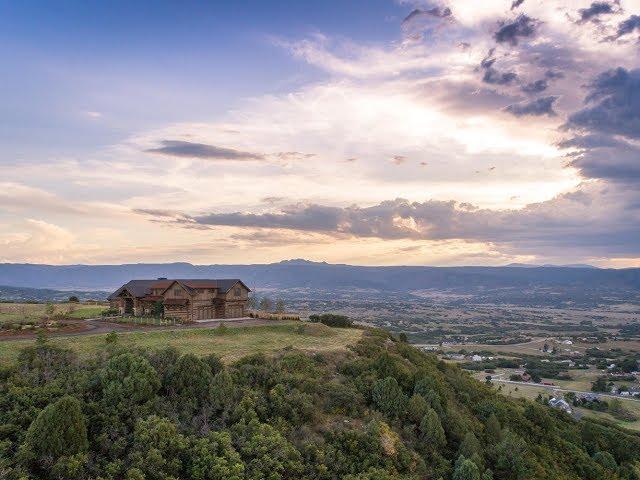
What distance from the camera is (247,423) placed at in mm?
24047

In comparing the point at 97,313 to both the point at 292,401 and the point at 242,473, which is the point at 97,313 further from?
the point at 242,473

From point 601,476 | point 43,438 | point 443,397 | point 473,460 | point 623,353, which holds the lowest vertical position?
point 623,353

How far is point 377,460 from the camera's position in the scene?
78.5 ft

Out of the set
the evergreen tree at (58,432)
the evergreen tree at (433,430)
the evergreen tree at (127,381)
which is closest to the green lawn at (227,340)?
the evergreen tree at (127,381)

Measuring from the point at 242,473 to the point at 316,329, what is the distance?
23207 millimetres

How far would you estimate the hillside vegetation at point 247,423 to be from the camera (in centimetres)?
1942

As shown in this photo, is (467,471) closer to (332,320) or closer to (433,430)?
(433,430)

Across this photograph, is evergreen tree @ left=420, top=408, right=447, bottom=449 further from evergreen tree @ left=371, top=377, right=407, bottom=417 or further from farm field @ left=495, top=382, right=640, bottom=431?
farm field @ left=495, top=382, right=640, bottom=431

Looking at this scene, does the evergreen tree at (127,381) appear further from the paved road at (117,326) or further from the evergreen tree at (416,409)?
the evergreen tree at (416,409)

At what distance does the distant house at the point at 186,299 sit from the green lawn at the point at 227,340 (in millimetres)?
7688

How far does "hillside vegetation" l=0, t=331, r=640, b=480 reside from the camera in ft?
63.7

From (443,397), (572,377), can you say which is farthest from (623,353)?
(443,397)

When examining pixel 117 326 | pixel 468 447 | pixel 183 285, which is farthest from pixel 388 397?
pixel 183 285

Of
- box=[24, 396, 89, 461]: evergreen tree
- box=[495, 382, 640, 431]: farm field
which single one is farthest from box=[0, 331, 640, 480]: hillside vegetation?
box=[495, 382, 640, 431]: farm field
